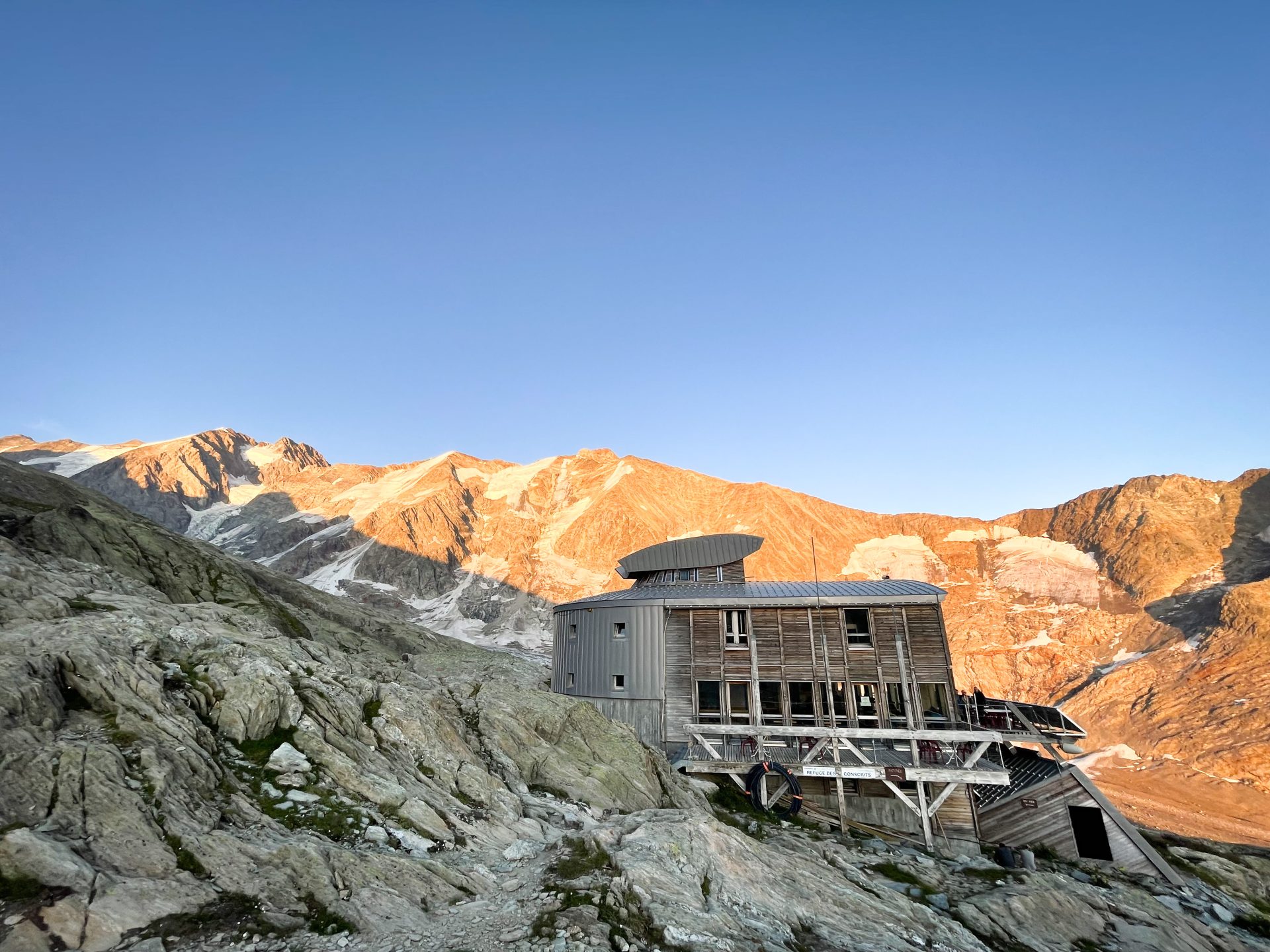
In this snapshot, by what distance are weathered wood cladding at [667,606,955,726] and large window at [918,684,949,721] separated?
631 mm

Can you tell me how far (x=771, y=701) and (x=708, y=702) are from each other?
3108mm

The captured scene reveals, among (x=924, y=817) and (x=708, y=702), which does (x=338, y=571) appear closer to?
(x=708, y=702)

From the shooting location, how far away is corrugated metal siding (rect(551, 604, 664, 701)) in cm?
3225

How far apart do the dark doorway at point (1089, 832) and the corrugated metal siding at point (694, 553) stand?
18.6 metres

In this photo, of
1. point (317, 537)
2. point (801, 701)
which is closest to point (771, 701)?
point (801, 701)

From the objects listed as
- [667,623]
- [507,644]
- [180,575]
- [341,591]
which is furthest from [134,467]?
[667,623]

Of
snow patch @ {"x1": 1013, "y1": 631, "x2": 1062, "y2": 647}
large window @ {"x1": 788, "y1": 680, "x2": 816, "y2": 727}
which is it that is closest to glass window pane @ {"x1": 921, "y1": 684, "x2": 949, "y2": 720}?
large window @ {"x1": 788, "y1": 680, "x2": 816, "y2": 727}

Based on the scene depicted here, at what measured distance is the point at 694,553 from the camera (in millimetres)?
38844

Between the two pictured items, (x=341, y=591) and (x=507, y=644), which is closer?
(x=507, y=644)

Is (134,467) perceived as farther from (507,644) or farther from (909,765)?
(909,765)

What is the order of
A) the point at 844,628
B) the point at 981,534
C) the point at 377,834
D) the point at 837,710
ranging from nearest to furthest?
the point at 377,834 < the point at 844,628 < the point at 837,710 < the point at 981,534

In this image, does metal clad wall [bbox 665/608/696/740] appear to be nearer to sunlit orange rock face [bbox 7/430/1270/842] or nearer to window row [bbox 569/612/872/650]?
window row [bbox 569/612/872/650]

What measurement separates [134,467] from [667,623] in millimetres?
226507

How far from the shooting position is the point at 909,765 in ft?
88.4
